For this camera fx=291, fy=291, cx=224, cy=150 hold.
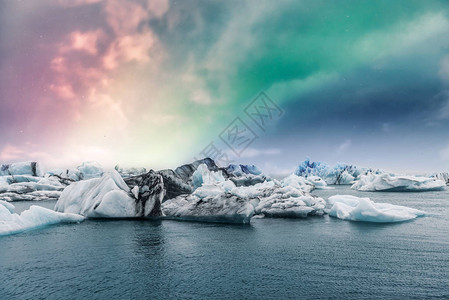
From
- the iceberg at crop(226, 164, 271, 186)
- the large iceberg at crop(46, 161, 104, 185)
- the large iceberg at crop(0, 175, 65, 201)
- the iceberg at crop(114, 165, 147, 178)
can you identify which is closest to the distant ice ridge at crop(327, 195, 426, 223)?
the large iceberg at crop(0, 175, 65, 201)

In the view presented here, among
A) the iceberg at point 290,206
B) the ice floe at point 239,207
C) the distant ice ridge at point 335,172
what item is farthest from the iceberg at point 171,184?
the distant ice ridge at point 335,172

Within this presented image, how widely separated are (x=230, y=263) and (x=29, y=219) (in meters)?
13.2

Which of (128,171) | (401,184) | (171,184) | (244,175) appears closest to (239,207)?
(171,184)

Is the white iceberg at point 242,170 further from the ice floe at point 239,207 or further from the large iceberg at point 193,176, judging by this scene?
the ice floe at point 239,207

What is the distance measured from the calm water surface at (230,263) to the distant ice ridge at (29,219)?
0.68 metres

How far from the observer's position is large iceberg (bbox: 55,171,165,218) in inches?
798

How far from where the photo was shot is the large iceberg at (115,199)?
2027 centimetres

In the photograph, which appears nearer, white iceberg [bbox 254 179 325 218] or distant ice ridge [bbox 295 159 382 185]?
white iceberg [bbox 254 179 325 218]

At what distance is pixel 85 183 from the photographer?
73.1 feet

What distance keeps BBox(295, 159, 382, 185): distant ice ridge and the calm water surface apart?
65503 mm

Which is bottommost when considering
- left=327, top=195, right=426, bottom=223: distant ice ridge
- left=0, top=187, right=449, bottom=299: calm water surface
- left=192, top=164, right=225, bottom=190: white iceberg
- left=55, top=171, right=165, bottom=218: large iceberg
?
left=0, top=187, right=449, bottom=299: calm water surface

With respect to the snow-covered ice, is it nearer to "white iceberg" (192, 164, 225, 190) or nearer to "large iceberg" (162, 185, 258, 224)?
"white iceberg" (192, 164, 225, 190)

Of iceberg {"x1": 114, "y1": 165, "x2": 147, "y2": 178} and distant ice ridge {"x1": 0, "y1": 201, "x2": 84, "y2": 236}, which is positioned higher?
iceberg {"x1": 114, "y1": 165, "x2": 147, "y2": 178}

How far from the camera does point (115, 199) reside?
2039 cm
